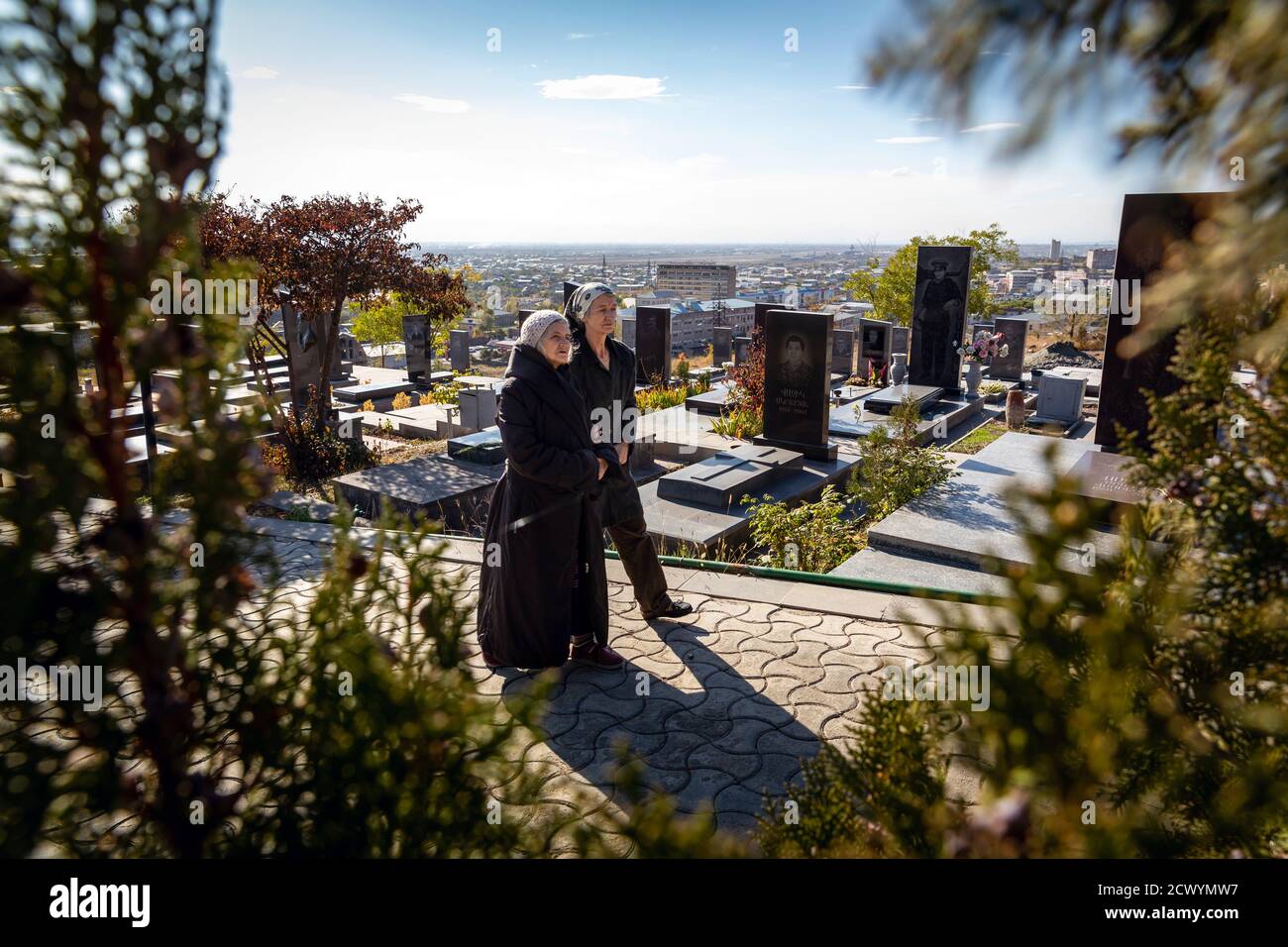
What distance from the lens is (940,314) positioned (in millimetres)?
16578

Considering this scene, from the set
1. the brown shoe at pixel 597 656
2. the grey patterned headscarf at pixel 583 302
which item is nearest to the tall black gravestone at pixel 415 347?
the grey patterned headscarf at pixel 583 302

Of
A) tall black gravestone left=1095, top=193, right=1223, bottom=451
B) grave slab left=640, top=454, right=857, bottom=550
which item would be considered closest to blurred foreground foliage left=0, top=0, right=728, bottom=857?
grave slab left=640, top=454, right=857, bottom=550

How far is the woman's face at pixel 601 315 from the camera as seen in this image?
4965mm

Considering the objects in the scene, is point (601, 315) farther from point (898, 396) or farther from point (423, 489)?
point (898, 396)

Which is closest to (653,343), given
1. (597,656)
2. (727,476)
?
(727,476)

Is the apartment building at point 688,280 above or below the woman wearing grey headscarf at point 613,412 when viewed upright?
above

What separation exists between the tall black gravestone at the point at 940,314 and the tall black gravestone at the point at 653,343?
17.0ft

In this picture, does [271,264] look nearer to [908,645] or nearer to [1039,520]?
[908,645]

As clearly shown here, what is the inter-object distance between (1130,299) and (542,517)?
21.7 ft

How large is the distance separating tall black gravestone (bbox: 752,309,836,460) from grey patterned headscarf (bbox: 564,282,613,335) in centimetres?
653

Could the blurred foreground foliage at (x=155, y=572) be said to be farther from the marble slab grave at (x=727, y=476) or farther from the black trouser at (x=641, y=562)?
the marble slab grave at (x=727, y=476)

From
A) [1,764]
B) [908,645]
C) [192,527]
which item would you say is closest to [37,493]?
[192,527]

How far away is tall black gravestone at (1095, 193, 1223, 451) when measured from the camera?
810 cm

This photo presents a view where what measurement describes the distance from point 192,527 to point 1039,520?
1.52m
